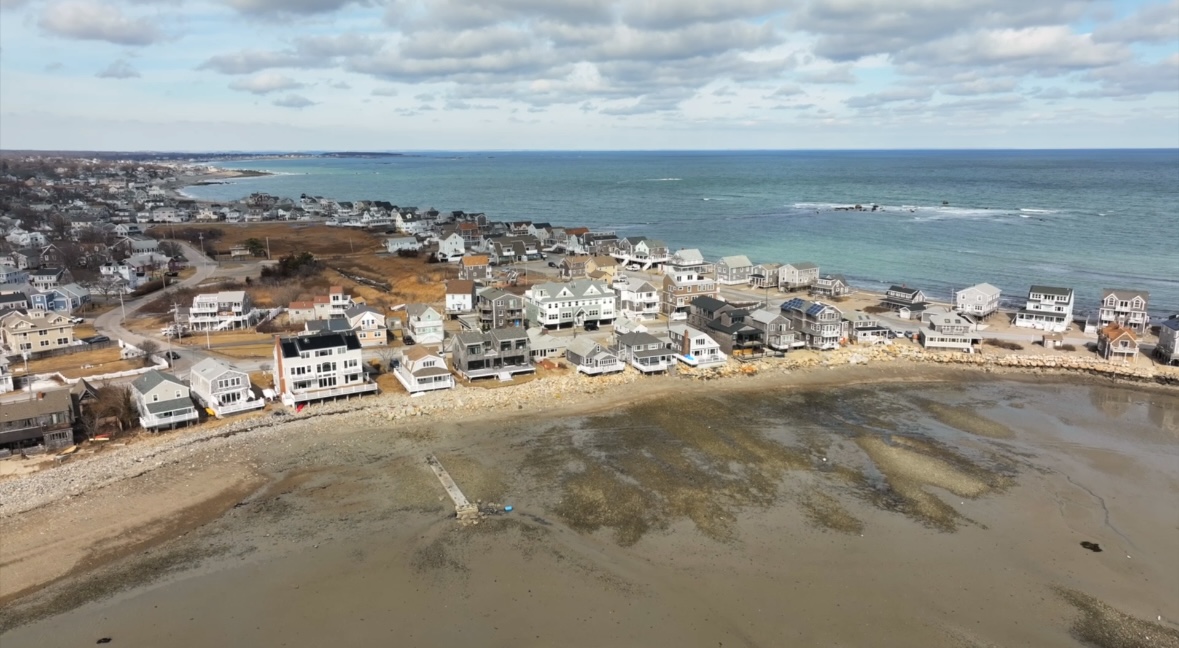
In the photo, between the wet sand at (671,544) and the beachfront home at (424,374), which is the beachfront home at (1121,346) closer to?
the wet sand at (671,544)

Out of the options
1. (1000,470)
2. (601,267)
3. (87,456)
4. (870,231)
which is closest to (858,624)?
(1000,470)

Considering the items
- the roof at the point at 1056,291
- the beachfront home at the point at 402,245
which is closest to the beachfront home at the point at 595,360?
the roof at the point at 1056,291

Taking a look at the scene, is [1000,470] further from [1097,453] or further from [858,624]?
[858,624]

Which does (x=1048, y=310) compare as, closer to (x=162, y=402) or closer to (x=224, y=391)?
(x=224, y=391)

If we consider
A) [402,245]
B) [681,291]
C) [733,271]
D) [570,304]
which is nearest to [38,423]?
[570,304]

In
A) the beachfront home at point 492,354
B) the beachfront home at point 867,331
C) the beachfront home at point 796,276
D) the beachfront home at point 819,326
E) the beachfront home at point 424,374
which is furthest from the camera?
the beachfront home at point 796,276
